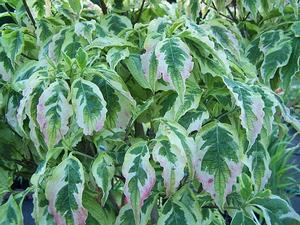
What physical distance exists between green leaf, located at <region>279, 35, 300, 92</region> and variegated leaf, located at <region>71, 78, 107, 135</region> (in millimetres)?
628

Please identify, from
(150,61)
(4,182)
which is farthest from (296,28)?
(4,182)

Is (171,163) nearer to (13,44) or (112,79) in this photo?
(112,79)

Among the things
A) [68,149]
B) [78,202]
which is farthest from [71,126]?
[78,202]

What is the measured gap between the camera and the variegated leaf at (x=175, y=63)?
985mm

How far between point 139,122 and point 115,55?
0.67 ft

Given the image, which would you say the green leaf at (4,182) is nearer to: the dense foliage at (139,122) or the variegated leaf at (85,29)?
the dense foliage at (139,122)

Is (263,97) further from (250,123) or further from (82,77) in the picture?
(82,77)

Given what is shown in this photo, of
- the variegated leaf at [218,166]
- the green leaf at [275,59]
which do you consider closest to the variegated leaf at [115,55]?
the variegated leaf at [218,166]

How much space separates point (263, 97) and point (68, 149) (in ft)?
1.24

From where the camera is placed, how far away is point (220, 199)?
1017 millimetres

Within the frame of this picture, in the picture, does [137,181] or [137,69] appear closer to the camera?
[137,181]

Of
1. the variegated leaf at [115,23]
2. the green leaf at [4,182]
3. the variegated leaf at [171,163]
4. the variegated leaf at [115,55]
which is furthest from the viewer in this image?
the variegated leaf at [115,23]

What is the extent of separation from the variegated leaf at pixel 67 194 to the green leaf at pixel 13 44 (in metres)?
0.37

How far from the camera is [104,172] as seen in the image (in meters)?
1.03
